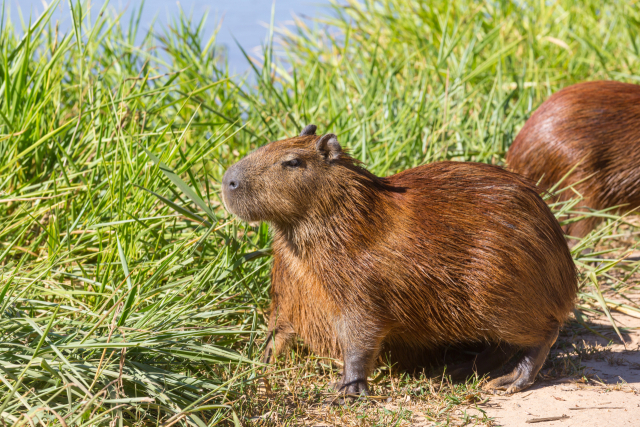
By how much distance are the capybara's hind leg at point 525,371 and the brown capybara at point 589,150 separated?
1.32m

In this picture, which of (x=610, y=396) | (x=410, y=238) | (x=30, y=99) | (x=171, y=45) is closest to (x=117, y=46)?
(x=171, y=45)

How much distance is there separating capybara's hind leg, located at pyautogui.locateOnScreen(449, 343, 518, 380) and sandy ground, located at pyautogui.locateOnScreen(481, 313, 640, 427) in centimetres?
17

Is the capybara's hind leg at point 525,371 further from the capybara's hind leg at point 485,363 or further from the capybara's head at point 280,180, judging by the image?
the capybara's head at point 280,180

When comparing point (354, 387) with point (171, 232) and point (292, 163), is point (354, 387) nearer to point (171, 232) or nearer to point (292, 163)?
point (292, 163)

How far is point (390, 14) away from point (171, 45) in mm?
2468

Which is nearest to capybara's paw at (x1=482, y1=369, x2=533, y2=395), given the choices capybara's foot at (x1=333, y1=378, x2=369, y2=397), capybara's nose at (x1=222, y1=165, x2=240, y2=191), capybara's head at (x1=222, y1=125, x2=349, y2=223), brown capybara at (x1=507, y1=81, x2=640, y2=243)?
capybara's foot at (x1=333, y1=378, x2=369, y2=397)

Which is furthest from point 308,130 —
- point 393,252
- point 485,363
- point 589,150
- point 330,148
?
point 589,150

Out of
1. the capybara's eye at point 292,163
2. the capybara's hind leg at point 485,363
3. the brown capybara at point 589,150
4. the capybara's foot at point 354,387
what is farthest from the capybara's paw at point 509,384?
the brown capybara at point 589,150

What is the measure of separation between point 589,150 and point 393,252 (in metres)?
1.84

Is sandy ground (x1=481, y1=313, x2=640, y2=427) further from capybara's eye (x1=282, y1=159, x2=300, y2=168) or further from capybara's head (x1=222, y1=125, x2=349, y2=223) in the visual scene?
capybara's eye (x1=282, y1=159, x2=300, y2=168)

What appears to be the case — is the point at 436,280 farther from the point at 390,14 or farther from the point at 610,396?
the point at 390,14

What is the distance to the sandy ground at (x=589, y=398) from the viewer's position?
8.23 ft

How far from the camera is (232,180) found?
2605 mm

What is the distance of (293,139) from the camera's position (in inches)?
108
